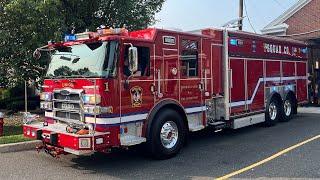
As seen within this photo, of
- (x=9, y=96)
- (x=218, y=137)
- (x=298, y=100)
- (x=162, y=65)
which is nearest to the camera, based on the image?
(x=162, y=65)

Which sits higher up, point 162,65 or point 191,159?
point 162,65

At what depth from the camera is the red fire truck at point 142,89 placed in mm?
7414

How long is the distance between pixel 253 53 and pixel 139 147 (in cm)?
472

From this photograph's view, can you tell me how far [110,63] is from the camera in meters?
7.43

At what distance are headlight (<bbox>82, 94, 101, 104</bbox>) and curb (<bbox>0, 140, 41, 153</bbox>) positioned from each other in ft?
9.37

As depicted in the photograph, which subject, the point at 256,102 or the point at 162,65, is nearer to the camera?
the point at 162,65

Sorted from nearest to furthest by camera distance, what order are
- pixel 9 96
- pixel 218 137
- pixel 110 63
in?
pixel 110 63, pixel 218 137, pixel 9 96

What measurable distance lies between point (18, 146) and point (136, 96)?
136 inches

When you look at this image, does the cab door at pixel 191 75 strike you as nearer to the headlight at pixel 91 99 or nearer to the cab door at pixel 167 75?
the cab door at pixel 167 75

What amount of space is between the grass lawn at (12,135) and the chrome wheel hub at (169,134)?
3.61 meters

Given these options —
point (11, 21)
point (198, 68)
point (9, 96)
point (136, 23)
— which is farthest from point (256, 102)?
point (9, 96)

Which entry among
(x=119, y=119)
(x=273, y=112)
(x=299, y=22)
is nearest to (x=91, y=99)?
(x=119, y=119)

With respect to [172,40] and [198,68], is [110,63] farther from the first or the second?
[198,68]

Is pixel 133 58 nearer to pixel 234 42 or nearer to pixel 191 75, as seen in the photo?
pixel 191 75
